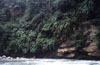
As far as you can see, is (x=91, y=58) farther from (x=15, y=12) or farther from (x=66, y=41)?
(x=15, y=12)

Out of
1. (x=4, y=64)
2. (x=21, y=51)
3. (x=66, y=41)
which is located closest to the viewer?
(x=4, y=64)

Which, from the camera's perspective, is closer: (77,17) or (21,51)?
(77,17)

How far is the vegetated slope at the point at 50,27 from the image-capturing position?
654cm

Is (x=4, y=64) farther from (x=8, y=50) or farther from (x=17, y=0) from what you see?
(x=17, y=0)

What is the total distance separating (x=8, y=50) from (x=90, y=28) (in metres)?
4.70

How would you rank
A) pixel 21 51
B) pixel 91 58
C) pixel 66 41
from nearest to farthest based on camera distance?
pixel 91 58
pixel 66 41
pixel 21 51

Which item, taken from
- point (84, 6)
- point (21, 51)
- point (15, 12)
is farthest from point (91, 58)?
point (15, 12)

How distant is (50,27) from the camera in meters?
7.12

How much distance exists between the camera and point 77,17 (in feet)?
22.3

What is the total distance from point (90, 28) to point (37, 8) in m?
3.54

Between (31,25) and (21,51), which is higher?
(31,25)

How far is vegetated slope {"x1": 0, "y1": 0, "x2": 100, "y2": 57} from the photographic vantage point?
654cm

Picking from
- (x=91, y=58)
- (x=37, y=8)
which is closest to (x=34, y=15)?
(x=37, y=8)

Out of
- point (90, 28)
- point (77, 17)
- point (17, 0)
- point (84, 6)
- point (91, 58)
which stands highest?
point (17, 0)
